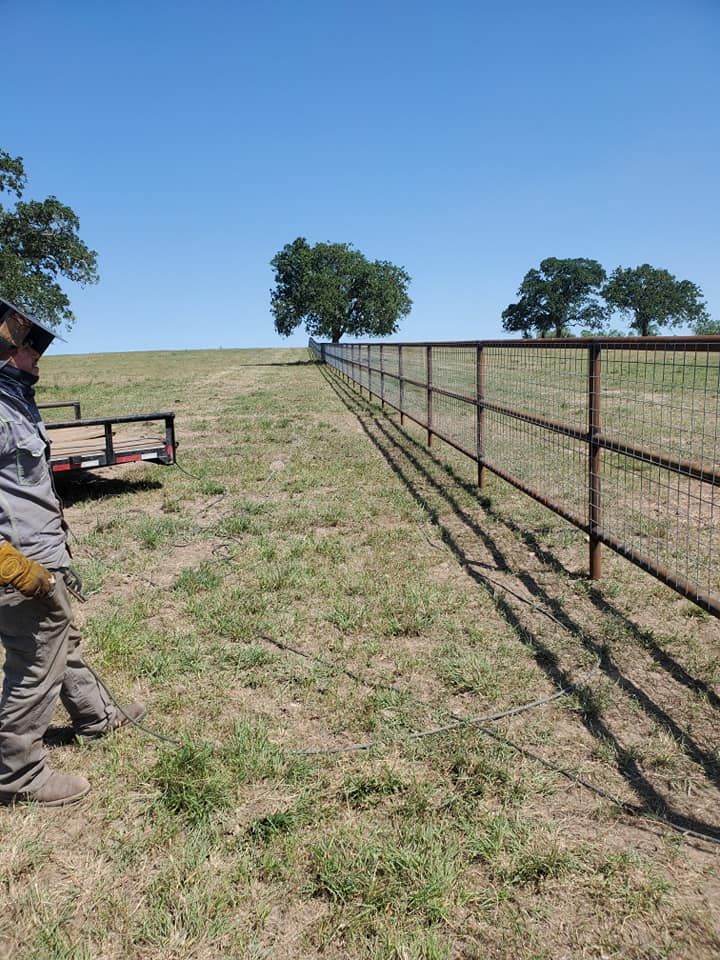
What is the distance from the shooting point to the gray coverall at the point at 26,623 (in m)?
2.47

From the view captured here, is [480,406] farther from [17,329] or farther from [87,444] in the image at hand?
[17,329]

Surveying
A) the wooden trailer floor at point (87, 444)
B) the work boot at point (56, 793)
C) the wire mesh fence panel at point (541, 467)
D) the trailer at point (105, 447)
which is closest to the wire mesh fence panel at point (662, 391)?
the wire mesh fence panel at point (541, 467)

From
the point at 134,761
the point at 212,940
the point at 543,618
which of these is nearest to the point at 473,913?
the point at 212,940

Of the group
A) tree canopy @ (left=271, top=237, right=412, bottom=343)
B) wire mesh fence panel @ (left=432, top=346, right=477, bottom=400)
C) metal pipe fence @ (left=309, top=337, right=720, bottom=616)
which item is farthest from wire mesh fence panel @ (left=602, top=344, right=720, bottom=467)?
tree canopy @ (left=271, top=237, right=412, bottom=343)

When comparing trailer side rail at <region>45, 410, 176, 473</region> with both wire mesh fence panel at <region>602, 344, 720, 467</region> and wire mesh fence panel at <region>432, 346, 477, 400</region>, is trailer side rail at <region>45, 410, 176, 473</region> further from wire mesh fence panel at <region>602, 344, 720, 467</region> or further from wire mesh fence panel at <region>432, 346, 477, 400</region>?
wire mesh fence panel at <region>602, 344, 720, 467</region>

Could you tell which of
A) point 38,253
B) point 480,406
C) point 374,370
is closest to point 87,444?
point 480,406

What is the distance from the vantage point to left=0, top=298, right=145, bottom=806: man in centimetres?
248

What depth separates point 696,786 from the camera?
2539 millimetres

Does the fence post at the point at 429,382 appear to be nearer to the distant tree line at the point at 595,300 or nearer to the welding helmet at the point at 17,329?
the welding helmet at the point at 17,329

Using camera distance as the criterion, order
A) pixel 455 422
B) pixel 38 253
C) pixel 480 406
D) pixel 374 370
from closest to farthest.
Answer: pixel 480 406
pixel 455 422
pixel 374 370
pixel 38 253

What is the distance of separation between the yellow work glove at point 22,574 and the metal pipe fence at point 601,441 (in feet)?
9.67

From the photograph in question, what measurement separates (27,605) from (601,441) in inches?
138

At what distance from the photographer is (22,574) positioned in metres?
2.32

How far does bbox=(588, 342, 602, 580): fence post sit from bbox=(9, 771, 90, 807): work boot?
3.42 m
